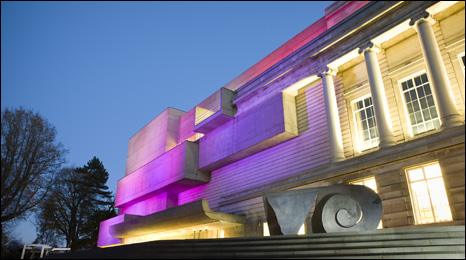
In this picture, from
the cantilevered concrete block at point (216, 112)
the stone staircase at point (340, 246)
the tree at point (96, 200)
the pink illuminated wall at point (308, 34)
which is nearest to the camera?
the stone staircase at point (340, 246)

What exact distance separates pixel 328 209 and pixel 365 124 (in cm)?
696

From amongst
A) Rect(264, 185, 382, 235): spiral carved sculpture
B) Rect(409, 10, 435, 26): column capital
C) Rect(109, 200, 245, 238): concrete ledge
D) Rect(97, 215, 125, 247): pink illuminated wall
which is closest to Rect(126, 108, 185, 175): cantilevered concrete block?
Rect(97, 215, 125, 247): pink illuminated wall

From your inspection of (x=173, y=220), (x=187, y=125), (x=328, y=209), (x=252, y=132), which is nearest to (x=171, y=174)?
(x=173, y=220)

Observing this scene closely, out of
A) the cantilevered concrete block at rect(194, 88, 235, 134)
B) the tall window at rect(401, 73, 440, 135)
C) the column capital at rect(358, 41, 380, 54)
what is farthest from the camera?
the cantilevered concrete block at rect(194, 88, 235, 134)

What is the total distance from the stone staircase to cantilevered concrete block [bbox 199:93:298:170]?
9.26 metres

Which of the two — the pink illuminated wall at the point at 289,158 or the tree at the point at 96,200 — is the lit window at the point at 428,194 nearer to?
the pink illuminated wall at the point at 289,158

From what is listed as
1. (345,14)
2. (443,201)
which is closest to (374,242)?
(443,201)

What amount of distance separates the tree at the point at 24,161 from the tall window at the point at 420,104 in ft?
75.4

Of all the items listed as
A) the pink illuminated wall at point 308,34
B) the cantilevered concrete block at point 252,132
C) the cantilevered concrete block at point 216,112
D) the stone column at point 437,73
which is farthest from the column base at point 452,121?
the cantilevered concrete block at point 216,112

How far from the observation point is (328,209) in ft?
31.9

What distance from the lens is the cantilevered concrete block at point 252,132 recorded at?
1730 centimetres

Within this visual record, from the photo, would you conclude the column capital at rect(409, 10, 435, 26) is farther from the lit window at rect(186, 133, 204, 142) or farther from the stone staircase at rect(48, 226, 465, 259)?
the lit window at rect(186, 133, 204, 142)

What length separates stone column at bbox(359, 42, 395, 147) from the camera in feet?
41.9

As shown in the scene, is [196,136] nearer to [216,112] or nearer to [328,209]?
[216,112]
